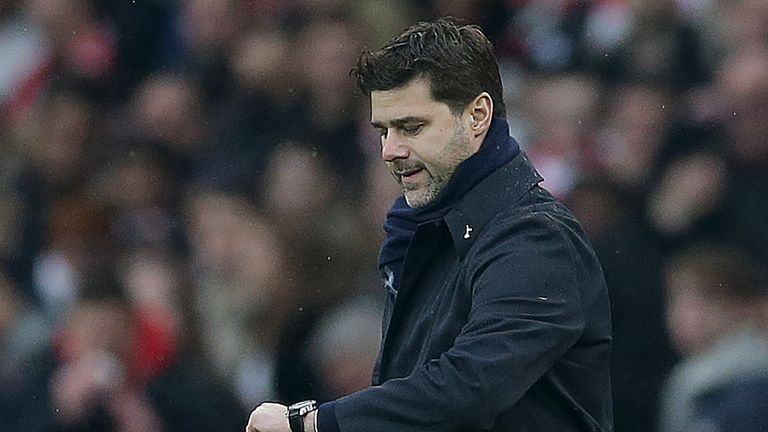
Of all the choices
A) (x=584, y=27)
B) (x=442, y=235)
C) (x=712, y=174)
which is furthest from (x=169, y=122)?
(x=442, y=235)

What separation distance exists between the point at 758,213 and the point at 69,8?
7.15 ft

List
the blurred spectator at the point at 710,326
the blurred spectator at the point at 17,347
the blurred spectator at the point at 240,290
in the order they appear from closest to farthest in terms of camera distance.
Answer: the blurred spectator at the point at 710,326
the blurred spectator at the point at 240,290
the blurred spectator at the point at 17,347

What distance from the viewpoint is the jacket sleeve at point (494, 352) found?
242cm

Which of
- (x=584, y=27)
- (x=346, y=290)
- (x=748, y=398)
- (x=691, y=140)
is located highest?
(x=584, y=27)

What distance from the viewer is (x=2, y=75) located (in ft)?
16.5

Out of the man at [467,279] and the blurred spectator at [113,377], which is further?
the blurred spectator at [113,377]

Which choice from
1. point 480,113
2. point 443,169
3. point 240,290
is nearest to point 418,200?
point 443,169

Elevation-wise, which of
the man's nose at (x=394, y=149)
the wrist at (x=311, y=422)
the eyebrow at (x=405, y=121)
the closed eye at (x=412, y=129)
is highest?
the eyebrow at (x=405, y=121)

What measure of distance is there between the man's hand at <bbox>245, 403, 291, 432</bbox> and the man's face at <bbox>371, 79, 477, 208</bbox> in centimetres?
42

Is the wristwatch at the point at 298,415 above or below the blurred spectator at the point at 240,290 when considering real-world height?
above

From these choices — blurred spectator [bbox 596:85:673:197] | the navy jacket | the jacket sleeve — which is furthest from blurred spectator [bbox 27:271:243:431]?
the jacket sleeve

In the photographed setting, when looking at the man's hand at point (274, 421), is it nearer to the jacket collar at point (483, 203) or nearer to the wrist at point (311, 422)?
the wrist at point (311, 422)

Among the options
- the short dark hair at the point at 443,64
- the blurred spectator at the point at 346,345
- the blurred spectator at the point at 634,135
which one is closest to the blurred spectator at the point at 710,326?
the blurred spectator at the point at 634,135

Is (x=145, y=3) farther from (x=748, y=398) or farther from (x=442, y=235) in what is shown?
(x=442, y=235)
